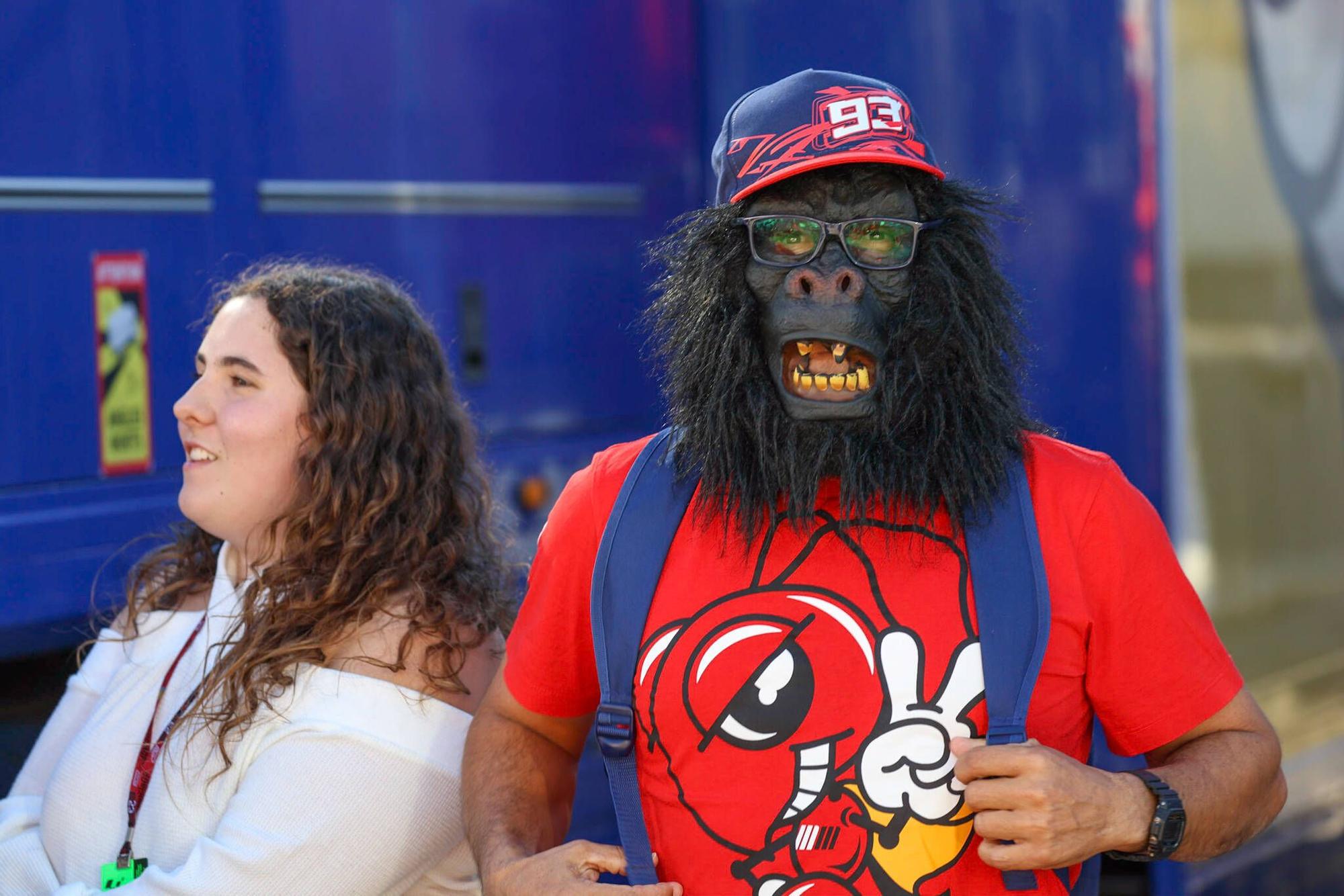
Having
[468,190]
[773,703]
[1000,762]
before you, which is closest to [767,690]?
[773,703]

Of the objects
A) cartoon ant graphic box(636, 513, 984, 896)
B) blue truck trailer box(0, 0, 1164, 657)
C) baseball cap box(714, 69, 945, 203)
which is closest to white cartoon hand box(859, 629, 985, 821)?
cartoon ant graphic box(636, 513, 984, 896)

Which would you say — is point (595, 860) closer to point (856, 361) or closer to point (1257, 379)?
point (856, 361)

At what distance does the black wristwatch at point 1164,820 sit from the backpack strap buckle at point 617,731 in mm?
512

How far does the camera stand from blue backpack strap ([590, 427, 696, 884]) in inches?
64.5

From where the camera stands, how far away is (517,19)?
10.0 ft

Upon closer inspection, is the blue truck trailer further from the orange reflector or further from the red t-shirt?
the red t-shirt

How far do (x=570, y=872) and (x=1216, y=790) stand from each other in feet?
2.23

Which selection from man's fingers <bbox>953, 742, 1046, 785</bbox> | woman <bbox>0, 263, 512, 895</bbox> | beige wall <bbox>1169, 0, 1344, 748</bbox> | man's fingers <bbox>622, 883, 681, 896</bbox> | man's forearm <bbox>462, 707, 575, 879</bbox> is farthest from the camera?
beige wall <bbox>1169, 0, 1344, 748</bbox>

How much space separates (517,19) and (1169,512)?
5.27ft

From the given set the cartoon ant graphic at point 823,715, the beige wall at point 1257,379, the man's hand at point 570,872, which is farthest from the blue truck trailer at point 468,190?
the man's hand at point 570,872

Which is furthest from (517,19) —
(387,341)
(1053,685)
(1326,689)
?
(1326,689)

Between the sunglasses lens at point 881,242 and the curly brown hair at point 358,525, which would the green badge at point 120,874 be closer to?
the curly brown hair at point 358,525

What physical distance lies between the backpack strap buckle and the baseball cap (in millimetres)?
577

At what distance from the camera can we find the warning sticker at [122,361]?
2.44 metres
